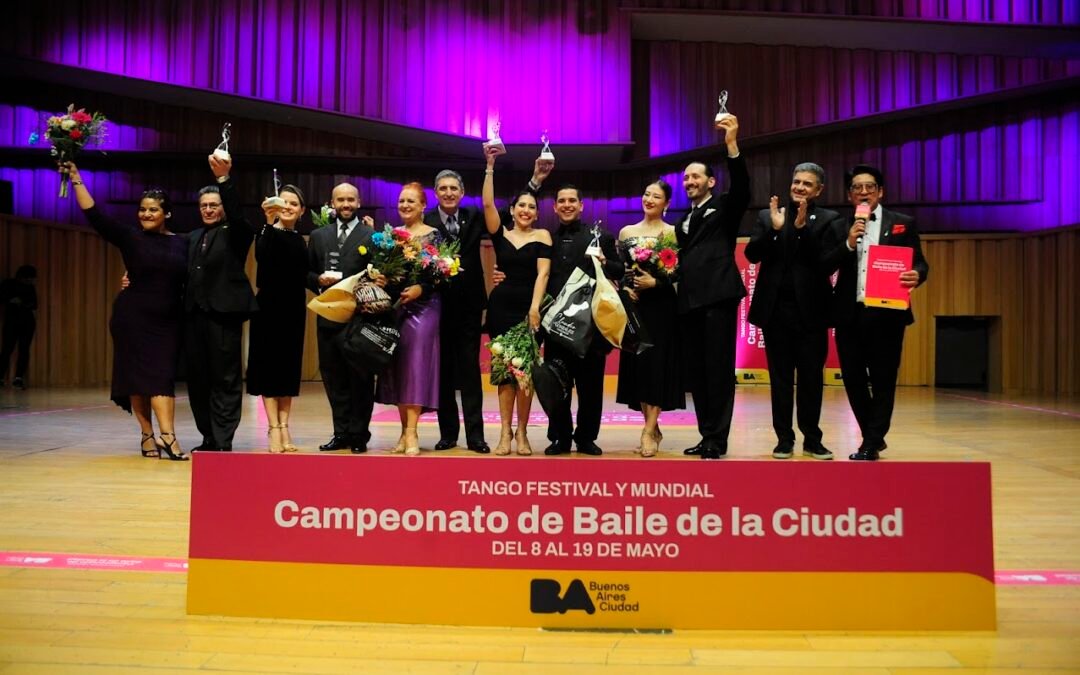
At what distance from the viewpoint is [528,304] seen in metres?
4.27

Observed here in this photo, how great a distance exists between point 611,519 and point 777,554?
1.42 feet

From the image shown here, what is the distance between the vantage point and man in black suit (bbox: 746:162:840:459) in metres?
4.11

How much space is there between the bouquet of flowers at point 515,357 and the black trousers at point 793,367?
3.89 ft

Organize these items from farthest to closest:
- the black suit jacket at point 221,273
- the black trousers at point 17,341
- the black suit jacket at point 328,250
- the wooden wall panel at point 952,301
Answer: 1. the wooden wall panel at point 952,301
2. the black trousers at point 17,341
3. the black suit jacket at point 221,273
4. the black suit jacket at point 328,250

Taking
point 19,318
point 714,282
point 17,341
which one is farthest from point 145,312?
point 17,341

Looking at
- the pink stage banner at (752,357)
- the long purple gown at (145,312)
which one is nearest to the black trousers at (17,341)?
the long purple gown at (145,312)

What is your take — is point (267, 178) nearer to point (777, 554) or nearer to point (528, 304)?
point (528, 304)

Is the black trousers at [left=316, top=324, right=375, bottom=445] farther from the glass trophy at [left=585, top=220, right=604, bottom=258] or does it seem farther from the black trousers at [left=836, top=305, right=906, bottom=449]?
the black trousers at [left=836, top=305, right=906, bottom=449]

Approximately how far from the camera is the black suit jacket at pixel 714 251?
4.07 m

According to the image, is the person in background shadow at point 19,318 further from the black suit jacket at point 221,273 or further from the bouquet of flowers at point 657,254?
the bouquet of flowers at point 657,254

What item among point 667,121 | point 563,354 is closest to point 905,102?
point 667,121

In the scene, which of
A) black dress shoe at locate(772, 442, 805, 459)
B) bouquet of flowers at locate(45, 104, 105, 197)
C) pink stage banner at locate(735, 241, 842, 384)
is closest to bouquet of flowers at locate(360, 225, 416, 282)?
bouquet of flowers at locate(45, 104, 105, 197)

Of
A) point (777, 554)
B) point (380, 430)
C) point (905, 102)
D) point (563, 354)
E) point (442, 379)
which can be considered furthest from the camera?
point (905, 102)

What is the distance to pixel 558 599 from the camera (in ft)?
7.08
